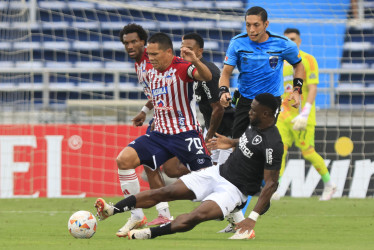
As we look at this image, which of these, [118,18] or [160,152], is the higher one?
[118,18]

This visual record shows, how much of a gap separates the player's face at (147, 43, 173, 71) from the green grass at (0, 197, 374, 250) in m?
1.49

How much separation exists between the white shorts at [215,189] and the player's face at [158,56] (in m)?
1.19

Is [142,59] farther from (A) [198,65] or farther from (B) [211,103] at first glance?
(A) [198,65]

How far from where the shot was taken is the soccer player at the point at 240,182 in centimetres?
611

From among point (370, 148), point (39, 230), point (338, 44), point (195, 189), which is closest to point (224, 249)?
point (195, 189)

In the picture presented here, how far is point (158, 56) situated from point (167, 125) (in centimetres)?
62

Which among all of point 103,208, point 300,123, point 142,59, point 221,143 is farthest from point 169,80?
point 300,123

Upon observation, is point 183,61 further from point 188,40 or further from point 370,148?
point 370,148

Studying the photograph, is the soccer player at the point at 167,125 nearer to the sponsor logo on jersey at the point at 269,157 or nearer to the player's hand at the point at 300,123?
the sponsor logo on jersey at the point at 269,157

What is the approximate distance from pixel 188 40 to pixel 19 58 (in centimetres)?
594

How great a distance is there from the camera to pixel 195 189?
6.34m

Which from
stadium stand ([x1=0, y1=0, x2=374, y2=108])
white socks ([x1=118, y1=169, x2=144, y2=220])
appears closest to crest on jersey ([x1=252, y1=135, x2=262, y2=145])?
white socks ([x1=118, y1=169, x2=144, y2=220])

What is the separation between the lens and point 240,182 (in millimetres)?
6293

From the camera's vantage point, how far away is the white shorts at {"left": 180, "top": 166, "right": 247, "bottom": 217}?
615 cm
